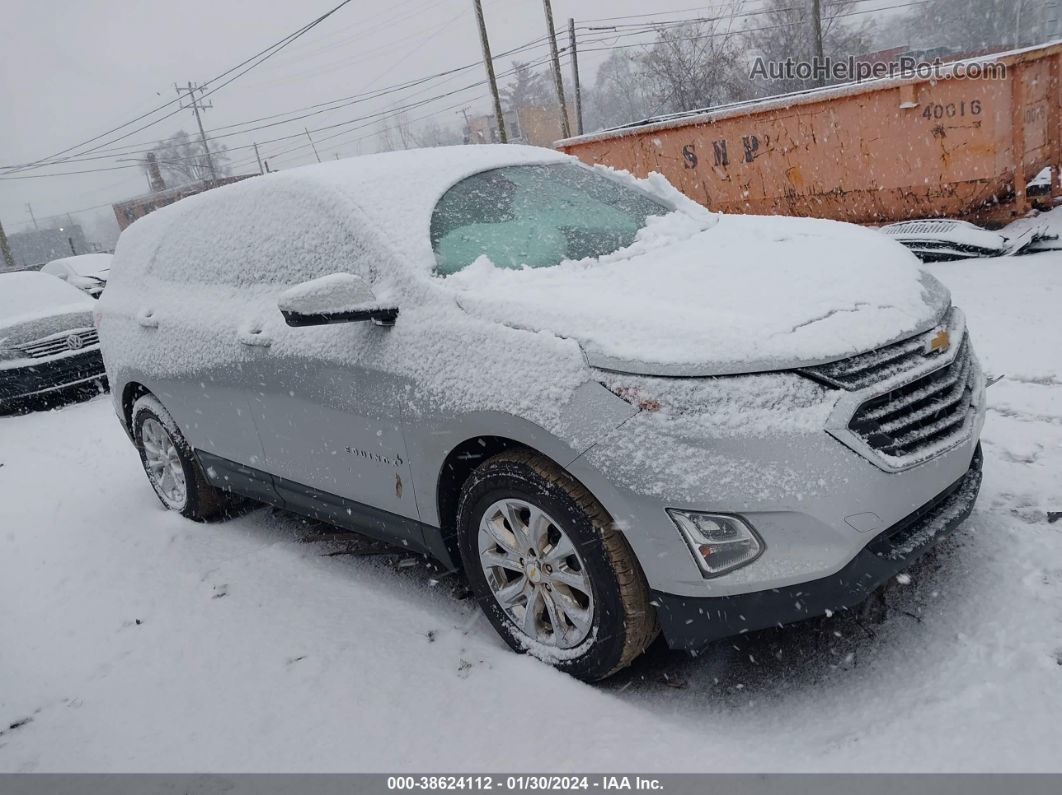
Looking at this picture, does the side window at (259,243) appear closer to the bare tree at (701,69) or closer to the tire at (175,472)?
the tire at (175,472)

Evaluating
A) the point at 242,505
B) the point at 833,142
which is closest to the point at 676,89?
the point at 833,142

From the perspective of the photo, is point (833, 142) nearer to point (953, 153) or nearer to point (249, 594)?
point (953, 153)

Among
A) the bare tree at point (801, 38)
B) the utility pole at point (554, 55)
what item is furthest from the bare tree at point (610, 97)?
the utility pole at point (554, 55)

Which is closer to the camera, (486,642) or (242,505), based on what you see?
(486,642)

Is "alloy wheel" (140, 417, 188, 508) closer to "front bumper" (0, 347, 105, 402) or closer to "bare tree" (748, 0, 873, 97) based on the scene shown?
"front bumper" (0, 347, 105, 402)

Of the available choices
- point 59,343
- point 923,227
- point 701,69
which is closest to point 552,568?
point 923,227

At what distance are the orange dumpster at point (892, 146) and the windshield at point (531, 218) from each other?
6763 millimetres

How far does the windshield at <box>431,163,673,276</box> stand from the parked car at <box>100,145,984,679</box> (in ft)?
0.05

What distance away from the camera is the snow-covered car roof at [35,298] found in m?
8.84

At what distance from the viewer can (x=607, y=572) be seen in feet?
7.43

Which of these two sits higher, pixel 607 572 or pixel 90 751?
pixel 607 572

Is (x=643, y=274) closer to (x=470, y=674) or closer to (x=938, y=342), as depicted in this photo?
(x=938, y=342)

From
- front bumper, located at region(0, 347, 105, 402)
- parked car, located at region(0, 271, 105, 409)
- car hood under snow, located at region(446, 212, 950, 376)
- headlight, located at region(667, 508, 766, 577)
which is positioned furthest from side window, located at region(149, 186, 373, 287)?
front bumper, located at region(0, 347, 105, 402)

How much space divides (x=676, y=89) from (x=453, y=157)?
33.7m
